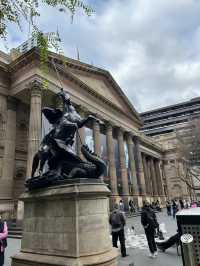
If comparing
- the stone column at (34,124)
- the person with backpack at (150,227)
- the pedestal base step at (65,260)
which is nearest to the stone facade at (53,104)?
the stone column at (34,124)

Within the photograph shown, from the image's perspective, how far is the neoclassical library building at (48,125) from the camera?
19406 millimetres

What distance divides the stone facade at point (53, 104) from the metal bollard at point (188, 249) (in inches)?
460

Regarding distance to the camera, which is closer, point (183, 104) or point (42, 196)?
point (42, 196)

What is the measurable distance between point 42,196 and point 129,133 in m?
29.5

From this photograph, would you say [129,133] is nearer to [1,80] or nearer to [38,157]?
[1,80]

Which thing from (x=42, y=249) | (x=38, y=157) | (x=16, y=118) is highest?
(x=16, y=118)

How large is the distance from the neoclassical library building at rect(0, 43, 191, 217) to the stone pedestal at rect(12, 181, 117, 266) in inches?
352

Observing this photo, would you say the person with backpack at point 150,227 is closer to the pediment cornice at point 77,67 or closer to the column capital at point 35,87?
the pediment cornice at point 77,67

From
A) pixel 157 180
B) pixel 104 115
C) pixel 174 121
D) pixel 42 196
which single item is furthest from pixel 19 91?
pixel 174 121

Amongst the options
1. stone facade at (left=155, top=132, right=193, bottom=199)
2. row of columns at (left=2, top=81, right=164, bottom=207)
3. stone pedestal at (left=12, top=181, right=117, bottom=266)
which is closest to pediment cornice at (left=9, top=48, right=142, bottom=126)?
row of columns at (left=2, top=81, right=164, bottom=207)

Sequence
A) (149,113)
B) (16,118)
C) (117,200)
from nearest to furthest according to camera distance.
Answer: (16,118) < (117,200) < (149,113)

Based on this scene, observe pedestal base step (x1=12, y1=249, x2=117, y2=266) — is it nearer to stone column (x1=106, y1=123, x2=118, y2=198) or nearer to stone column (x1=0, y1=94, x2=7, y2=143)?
stone column (x1=0, y1=94, x2=7, y2=143)

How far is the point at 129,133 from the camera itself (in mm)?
34188

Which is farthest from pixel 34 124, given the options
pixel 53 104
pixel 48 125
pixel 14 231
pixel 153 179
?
pixel 153 179
